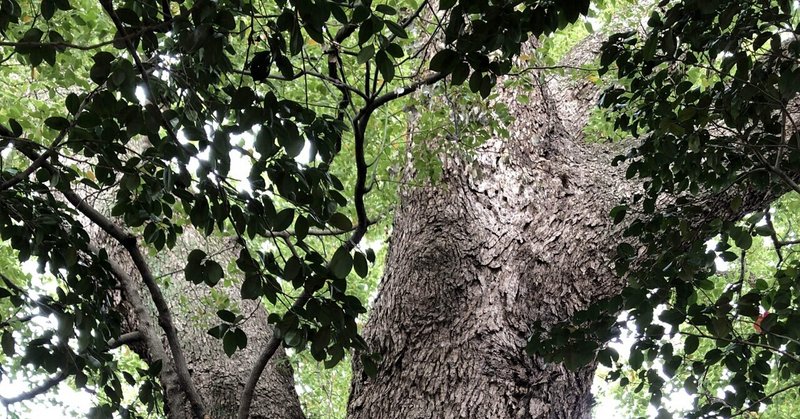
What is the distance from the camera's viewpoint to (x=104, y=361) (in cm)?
233

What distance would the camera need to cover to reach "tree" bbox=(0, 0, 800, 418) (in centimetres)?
168

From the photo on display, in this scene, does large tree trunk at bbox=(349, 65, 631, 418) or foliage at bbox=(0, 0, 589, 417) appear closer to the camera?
foliage at bbox=(0, 0, 589, 417)

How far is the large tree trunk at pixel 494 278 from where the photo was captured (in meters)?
2.88

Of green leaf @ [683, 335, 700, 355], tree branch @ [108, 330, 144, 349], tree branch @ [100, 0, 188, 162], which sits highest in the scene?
tree branch @ [108, 330, 144, 349]

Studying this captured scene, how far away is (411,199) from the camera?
351 centimetres

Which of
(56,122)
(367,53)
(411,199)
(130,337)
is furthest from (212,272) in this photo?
(411,199)

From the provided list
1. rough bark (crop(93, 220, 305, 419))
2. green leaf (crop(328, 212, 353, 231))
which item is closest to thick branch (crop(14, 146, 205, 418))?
rough bark (crop(93, 220, 305, 419))

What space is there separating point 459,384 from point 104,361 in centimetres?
131

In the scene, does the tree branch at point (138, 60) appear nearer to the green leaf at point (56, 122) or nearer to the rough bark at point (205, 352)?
the green leaf at point (56, 122)

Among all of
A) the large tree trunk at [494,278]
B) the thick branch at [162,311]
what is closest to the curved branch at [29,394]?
the thick branch at [162,311]

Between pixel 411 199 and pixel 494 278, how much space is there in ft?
2.04

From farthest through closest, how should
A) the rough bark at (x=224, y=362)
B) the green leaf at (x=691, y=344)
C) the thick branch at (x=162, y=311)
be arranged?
1. the rough bark at (x=224, y=362)
2. the thick branch at (x=162, y=311)
3. the green leaf at (x=691, y=344)

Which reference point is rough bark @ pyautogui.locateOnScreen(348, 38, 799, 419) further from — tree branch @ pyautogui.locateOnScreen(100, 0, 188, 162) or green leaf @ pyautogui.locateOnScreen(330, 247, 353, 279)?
tree branch @ pyautogui.locateOnScreen(100, 0, 188, 162)

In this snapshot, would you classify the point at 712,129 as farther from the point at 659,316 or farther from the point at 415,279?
the point at 415,279
